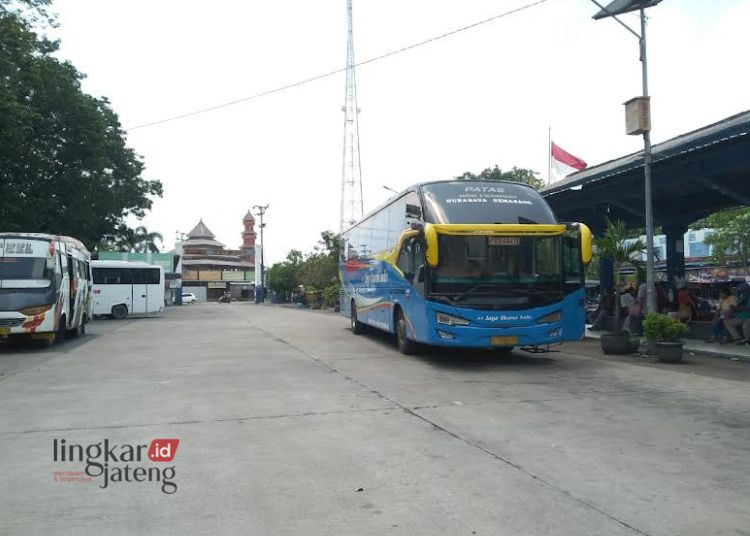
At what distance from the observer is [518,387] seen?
29.5ft

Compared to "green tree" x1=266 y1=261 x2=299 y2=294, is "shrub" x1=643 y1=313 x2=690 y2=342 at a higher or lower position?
lower

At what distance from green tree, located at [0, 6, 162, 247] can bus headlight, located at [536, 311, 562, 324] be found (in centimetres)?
1970

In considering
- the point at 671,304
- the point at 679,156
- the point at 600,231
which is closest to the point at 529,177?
the point at 600,231

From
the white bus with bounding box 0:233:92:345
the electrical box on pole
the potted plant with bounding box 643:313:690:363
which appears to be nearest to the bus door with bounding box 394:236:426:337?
the potted plant with bounding box 643:313:690:363

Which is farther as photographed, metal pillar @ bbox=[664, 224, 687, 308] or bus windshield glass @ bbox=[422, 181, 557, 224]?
metal pillar @ bbox=[664, 224, 687, 308]

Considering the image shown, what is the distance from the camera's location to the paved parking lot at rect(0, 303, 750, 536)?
3.97 meters

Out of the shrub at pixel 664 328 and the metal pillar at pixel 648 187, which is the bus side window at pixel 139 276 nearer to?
the metal pillar at pixel 648 187

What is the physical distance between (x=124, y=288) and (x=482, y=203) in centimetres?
2910

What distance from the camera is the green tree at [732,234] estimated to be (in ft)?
103

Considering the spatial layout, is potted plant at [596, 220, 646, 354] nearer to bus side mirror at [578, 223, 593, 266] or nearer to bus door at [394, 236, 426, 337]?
bus side mirror at [578, 223, 593, 266]

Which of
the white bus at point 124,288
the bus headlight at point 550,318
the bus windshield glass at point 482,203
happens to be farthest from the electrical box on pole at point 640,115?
the white bus at point 124,288

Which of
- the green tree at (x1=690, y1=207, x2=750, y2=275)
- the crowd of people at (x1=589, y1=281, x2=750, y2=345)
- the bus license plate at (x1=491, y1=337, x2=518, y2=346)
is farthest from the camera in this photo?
the green tree at (x1=690, y1=207, x2=750, y2=275)

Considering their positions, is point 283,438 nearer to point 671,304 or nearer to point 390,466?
point 390,466

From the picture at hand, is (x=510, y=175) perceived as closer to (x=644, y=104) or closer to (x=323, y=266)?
(x=323, y=266)
